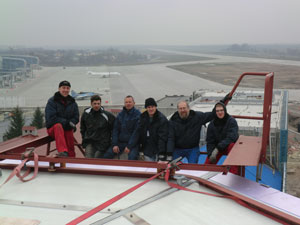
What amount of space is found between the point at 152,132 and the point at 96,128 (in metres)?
0.91

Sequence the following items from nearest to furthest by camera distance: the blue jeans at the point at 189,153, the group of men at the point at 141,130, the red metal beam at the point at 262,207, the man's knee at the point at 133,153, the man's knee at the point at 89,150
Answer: the red metal beam at the point at 262,207
the group of men at the point at 141,130
the blue jeans at the point at 189,153
the man's knee at the point at 133,153
the man's knee at the point at 89,150

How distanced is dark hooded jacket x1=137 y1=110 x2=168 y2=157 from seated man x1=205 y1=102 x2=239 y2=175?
631 millimetres

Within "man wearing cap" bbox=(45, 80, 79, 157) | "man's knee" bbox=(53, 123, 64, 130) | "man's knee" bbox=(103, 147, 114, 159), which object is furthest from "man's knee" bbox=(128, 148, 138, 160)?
"man's knee" bbox=(53, 123, 64, 130)

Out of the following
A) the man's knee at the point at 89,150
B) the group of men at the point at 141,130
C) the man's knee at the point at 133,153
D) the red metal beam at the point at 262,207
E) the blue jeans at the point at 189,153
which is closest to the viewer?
the red metal beam at the point at 262,207

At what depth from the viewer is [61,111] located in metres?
4.95

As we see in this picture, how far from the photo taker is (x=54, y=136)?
15.7ft

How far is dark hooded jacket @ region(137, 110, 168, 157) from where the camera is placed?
464 cm

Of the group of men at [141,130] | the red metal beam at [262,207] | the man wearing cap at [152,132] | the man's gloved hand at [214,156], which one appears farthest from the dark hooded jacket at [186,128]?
the red metal beam at [262,207]

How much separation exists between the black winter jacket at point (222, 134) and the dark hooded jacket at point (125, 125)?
1188mm

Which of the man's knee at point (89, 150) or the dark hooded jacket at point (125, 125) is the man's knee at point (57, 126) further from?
the dark hooded jacket at point (125, 125)

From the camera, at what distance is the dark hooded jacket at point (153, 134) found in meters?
4.64

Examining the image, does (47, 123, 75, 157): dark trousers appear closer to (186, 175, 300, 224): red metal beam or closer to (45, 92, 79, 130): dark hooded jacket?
(45, 92, 79, 130): dark hooded jacket

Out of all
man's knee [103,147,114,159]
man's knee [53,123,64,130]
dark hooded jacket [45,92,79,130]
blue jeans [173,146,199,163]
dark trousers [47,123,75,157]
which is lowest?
man's knee [103,147,114,159]

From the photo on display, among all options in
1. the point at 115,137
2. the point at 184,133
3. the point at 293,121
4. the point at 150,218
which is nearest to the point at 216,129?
the point at 184,133
